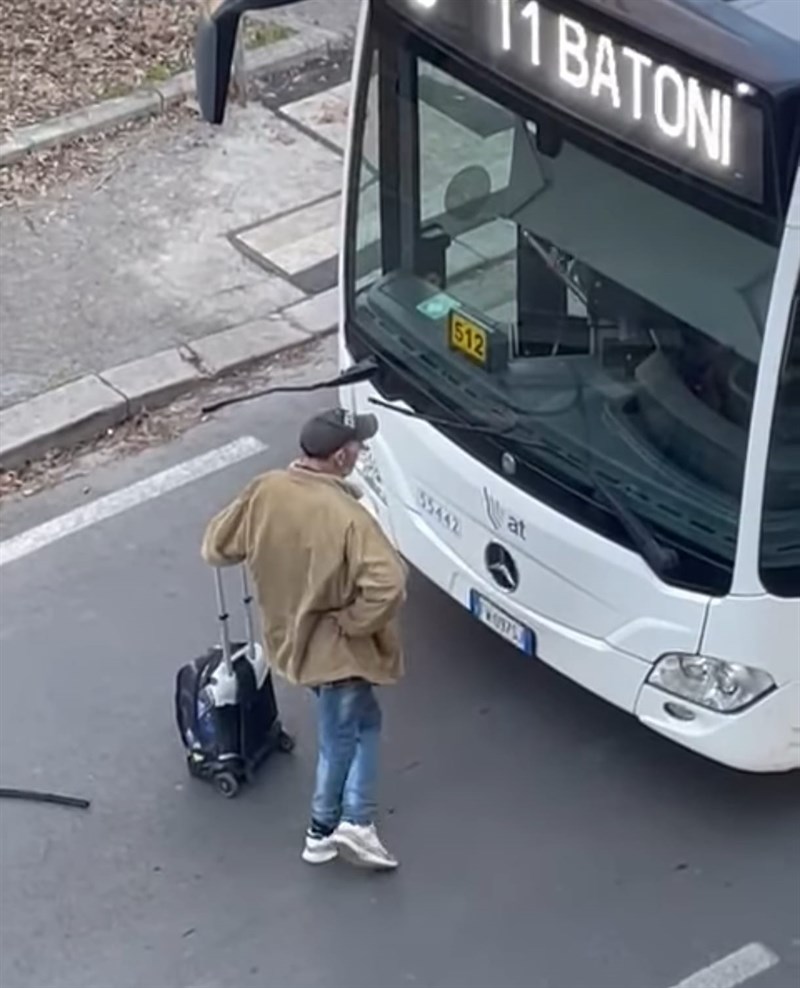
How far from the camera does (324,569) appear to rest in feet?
23.7

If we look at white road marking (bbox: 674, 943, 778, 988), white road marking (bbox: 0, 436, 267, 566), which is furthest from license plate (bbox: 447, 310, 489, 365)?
white road marking (bbox: 0, 436, 267, 566)

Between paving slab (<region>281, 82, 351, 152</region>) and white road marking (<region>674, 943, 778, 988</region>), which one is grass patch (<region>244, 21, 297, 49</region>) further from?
white road marking (<region>674, 943, 778, 988</region>)

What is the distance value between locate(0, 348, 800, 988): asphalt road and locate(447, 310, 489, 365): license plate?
150cm

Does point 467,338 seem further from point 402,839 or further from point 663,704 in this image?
point 402,839

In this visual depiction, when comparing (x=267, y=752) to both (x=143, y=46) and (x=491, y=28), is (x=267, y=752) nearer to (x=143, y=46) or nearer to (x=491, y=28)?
(x=491, y=28)

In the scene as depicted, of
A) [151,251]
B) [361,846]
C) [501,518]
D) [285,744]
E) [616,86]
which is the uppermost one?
[616,86]

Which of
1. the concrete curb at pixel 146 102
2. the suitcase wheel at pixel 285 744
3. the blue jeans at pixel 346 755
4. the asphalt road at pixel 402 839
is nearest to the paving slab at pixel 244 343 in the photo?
the asphalt road at pixel 402 839

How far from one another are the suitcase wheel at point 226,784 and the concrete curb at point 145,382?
233cm

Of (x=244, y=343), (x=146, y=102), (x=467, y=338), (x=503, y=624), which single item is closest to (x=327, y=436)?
(x=467, y=338)

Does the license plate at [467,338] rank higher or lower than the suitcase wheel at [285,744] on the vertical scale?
higher

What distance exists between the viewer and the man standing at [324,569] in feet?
23.7

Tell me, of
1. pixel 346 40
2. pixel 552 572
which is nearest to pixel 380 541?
pixel 552 572

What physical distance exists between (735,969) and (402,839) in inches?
49.0

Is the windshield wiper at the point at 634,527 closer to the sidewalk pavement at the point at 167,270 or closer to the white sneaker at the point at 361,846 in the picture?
the white sneaker at the point at 361,846
